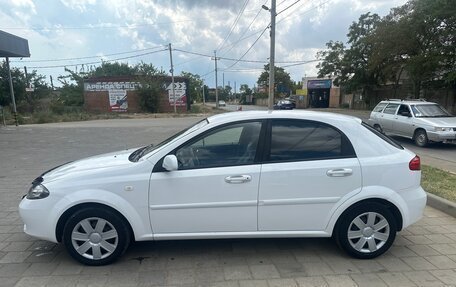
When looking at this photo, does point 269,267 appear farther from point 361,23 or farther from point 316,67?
point 316,67

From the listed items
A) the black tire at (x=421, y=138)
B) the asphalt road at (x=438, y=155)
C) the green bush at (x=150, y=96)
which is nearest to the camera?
the asphalt road at (x=438, y=155)

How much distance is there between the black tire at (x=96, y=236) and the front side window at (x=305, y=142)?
1701mm

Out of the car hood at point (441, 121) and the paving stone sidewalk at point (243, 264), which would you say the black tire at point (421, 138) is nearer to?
the car hood at point (441, 121)

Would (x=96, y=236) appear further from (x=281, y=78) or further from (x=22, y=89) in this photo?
(x=281, y=78)

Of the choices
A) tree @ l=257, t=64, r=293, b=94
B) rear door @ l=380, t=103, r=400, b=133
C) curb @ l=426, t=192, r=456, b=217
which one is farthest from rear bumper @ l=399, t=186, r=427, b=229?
tree @ l=257, t=64, r=293, b=94

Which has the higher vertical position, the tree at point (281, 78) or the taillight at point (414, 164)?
the tree at point (281, 78)

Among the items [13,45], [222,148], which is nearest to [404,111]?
[222,148]

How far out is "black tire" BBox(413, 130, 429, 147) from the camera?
425 inches

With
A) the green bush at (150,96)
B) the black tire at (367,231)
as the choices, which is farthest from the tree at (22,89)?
the black tire at (367,231)

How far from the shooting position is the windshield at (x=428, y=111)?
444 inches

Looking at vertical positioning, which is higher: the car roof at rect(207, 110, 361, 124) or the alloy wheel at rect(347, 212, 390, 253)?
the car roof at rect(207, 110, 361, 124)

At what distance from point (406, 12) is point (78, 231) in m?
28.4

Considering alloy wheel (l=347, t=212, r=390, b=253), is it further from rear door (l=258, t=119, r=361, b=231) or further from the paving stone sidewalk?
rear door (l=258, t=119, r=361, b=231)

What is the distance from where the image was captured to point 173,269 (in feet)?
10.5
